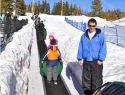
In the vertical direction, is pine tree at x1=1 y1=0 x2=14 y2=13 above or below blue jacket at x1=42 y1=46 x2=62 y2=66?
above

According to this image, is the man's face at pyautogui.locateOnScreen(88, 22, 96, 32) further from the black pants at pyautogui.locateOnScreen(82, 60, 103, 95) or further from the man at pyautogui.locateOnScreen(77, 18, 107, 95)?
the black pants at pyautogui.locateOnScreen(82, 60, 103, 95)

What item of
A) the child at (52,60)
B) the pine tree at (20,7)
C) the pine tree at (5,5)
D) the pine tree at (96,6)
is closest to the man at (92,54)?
the child at (52,60)

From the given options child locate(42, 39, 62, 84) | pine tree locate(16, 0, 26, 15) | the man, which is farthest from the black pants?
pine tree locate(16, 0, 26, 15)

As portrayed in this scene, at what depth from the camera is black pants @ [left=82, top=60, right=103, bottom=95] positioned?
21.7 feet

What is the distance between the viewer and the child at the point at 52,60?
8.92 m

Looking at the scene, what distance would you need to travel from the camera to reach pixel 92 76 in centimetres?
671

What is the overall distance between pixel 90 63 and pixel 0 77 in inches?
96.8

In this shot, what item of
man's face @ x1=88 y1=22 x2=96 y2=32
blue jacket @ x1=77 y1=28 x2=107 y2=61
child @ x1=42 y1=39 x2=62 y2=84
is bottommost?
Result: child @ x1=42 y1=39 x2=62 y2=84

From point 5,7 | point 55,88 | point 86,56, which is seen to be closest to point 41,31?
point 55,88

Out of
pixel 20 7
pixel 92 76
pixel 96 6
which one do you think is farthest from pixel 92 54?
pixel 96 6

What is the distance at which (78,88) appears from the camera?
27.6 feet

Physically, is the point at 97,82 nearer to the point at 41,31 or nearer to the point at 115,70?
the point at 115,70

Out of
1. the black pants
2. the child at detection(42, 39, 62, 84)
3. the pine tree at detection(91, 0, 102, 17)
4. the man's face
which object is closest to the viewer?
the man's face

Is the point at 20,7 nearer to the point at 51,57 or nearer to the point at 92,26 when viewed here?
the point at 51,57
